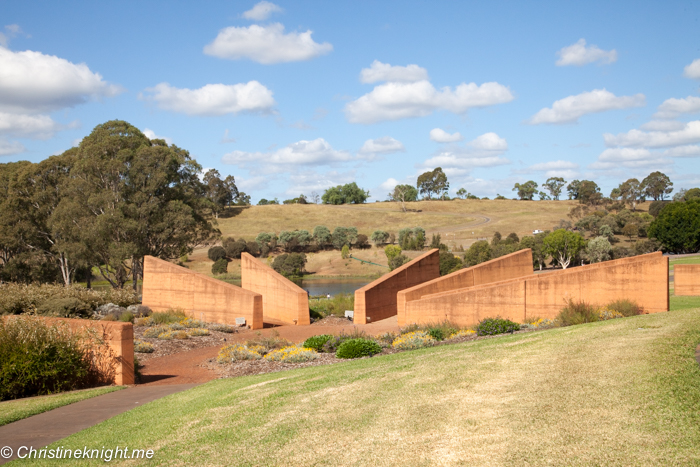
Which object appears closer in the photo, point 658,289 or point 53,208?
point 658,289

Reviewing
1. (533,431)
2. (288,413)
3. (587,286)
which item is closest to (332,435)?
(288,413)

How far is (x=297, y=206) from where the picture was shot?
11619cm

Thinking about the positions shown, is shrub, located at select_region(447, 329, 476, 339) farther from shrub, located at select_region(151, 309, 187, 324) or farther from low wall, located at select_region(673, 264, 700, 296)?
shrub, located at select_region(151, 309, 187, 324)

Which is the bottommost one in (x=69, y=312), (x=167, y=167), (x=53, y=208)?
(x=69, y=312)

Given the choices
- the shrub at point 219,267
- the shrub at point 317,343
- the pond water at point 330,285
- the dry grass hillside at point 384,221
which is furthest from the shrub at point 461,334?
the shrub at point 219,267

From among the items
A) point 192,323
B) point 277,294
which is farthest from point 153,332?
point 277,294

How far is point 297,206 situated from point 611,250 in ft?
232

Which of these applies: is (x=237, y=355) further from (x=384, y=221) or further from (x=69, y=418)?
(x=384, y=221)

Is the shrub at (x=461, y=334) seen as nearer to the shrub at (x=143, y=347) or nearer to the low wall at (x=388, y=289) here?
the low wall at (x=388, y=289)

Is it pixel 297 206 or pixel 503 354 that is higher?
pixel 297 206

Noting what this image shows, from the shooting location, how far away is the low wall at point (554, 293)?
1459cm

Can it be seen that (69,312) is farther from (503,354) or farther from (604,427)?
(604,427)

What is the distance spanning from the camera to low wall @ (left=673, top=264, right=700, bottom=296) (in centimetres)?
1877

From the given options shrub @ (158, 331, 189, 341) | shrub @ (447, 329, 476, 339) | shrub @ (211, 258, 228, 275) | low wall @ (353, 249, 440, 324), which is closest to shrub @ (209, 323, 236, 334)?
shrub @ (158, 331, 189, 341)
